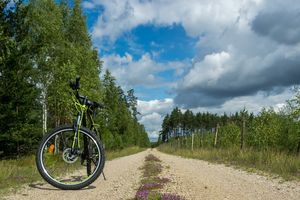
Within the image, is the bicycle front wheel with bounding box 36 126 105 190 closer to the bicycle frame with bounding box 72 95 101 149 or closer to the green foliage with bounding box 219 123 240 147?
the bicycle frame with bounding box 72 95 101 149

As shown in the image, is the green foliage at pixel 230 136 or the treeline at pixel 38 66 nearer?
the treeline at pixel 38 66

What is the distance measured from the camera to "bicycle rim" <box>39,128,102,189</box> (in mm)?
7688

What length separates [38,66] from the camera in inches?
1167

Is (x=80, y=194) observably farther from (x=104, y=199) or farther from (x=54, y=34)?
(x=54, y=34)

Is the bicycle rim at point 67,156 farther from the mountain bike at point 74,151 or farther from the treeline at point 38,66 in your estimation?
the treeline at point 38,66

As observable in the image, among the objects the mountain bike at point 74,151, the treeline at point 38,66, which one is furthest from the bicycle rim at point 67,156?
the treeline at point 38,66

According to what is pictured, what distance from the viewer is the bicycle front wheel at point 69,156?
25.1 feet

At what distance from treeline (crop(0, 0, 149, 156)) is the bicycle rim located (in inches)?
156

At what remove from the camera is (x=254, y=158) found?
18.8m

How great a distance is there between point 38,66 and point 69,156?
23.1 m

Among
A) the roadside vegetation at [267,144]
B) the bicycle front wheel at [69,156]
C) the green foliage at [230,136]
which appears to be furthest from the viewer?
the green foliage at [230,136]

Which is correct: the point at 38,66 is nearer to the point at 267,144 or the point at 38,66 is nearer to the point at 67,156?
the point at 267,144

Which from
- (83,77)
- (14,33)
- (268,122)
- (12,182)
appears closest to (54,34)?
(83,77)

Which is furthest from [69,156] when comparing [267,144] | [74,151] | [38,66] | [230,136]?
[230,136]
